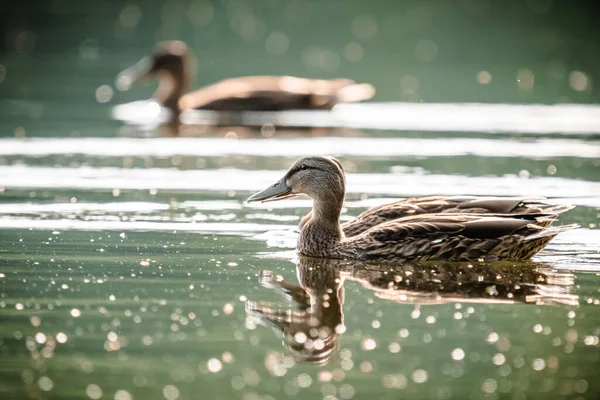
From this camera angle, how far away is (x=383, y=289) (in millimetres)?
9992

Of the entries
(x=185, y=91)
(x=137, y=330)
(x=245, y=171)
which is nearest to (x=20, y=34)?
(x=185, y=91)

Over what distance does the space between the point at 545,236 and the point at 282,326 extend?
281cm

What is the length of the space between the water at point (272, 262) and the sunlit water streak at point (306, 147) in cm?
5

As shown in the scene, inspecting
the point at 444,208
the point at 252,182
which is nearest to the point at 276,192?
the point at 444,208

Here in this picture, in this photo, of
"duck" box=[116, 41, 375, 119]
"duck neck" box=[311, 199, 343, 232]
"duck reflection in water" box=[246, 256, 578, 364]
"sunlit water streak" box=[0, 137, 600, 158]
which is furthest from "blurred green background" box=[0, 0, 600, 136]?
"duck reflection in water" box=[246, 256, 578, 364]

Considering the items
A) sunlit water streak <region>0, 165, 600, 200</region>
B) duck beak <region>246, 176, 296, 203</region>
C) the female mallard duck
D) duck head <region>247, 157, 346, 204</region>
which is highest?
duck head <region>247, 157, 346, 204</region>

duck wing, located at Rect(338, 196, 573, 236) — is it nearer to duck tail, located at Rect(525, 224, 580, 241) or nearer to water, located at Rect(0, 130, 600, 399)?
water, located at Rect(0, 130, 600, 399)

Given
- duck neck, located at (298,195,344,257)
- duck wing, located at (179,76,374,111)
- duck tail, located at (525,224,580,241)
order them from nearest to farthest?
duck tail, located at (525,224,580,241), duck neck, located at (298,195,344,257), duck wing, located at (179,76,374,111)

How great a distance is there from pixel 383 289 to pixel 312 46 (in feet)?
101

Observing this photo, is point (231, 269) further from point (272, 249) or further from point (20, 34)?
point (20, 34)

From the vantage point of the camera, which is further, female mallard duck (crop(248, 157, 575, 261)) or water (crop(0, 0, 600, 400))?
female mallard duck (crop(248, 157, 575, 261))

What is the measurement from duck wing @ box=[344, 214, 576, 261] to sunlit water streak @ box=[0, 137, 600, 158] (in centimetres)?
684

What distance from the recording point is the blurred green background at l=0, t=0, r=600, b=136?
26734mm

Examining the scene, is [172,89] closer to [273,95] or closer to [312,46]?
[273,95]
